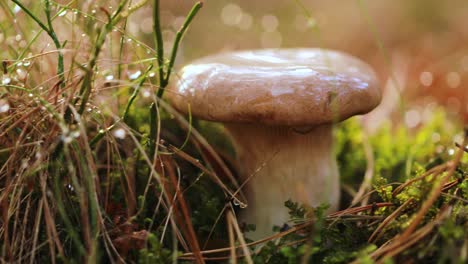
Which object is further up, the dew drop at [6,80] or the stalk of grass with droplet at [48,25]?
the stalk of grass with droplet at [48,25]

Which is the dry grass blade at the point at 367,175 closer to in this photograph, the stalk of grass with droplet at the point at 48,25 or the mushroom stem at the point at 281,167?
the mushroom stem at the point at 281,167

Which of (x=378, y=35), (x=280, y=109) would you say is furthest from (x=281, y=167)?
(x=378, y=35)

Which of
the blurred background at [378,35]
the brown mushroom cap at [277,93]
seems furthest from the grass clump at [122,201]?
the blurred background at [378,35]

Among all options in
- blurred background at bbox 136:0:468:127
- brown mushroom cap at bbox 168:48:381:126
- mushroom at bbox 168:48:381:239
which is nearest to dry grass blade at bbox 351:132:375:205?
mushroom at bbox 168:48:381:239

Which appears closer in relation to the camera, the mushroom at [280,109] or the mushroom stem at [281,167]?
the mushroom at [280,109]

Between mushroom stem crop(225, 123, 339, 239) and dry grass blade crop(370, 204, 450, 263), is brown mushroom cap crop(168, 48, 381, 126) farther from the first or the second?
dry grass blade crop(370, 204, 450, 263)

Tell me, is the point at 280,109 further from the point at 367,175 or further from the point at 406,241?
the point at 367,175

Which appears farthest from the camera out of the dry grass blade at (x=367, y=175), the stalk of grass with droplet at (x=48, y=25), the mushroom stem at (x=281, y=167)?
the dry grass blade at (x=367, y=175)
